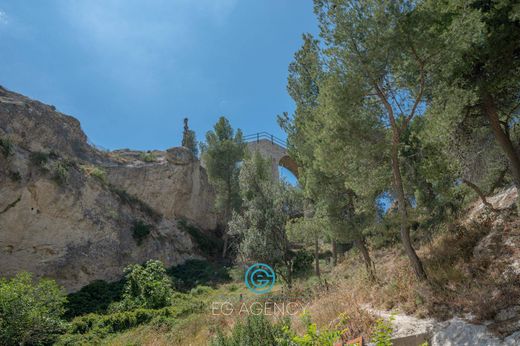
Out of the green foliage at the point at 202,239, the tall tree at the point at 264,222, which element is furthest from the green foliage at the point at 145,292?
the green foliage at the point at 202,239

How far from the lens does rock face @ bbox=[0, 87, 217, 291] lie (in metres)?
14.4

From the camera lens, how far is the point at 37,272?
14.1 metres

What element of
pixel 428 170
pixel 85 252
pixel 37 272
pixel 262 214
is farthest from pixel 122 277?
pixel 428 170

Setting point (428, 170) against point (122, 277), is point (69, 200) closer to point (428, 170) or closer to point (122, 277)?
point (122, 277)

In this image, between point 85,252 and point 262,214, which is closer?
point 262,214

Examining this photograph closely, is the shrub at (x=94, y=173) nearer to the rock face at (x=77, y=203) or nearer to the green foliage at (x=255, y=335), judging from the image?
the rock face at (x=77, y=203)

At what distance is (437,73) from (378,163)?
7.74 ft

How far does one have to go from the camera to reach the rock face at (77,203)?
1438cm

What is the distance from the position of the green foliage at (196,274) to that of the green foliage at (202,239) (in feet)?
6.86

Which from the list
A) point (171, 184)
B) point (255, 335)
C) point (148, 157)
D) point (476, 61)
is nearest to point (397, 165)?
point (476, 61)

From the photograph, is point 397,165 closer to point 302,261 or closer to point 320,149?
point 320,149

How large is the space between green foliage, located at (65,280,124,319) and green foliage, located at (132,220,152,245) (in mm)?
3072

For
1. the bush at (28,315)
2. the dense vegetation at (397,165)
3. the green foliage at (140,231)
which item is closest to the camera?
the dense vegetation at (397,165)

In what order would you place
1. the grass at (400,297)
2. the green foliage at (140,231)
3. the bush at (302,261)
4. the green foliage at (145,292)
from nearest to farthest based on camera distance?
the grass at (400,297), the green foliage at (145,292), the bush at (302,261), the green foliage at (140,231)
